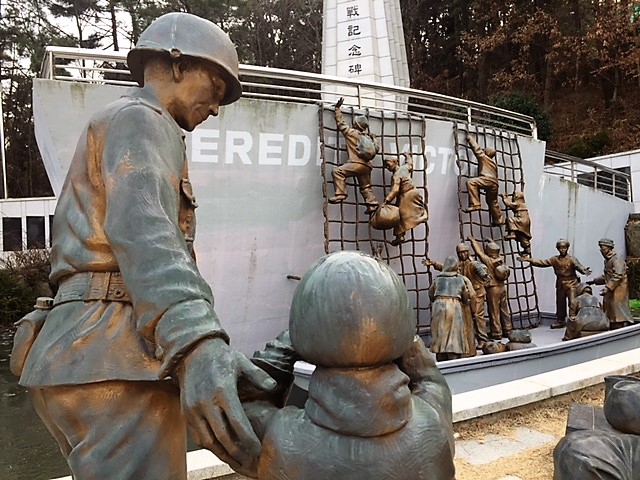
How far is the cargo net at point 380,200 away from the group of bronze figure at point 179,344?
20.1 feet

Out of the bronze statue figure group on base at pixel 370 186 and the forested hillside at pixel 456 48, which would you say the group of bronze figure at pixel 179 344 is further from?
→ the forested hillside at pixel 456 48

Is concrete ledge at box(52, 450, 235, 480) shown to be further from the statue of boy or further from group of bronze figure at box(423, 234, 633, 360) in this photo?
group of bronze figure at box(423, 234, 633, 360)

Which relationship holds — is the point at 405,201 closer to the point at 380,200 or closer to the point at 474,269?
the point at 380,200

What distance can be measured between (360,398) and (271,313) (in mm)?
6700

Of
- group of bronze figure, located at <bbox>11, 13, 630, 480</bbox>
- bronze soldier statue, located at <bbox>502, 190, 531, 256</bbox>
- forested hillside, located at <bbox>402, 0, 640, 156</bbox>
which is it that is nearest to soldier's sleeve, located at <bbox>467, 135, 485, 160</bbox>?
bronze soldier statue, located at <bbox>502, 190, 531, 256</bbox>

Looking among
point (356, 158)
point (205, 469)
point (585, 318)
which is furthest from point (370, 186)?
point (205, 469)

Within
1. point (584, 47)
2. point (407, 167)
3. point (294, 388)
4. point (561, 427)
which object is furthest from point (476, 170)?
point (584, 47)

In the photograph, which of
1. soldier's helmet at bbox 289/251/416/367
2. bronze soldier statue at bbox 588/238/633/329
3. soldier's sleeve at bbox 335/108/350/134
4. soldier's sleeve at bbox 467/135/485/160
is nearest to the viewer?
soldier's helmet at bbox 289/251/416/367

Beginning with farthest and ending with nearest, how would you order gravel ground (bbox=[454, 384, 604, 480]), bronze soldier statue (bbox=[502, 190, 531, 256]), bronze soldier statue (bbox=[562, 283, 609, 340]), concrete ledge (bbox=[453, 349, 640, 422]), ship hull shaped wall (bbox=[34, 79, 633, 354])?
bronze soldier statue (bbox=[502, 190, 531, 256]), bronze soldier statue (bbox=[562, 283, 609, 340]), ship hull shaped wall (bbox=[34, 79, 633, 354]), concrete ledge (bbox=[453, 349, 640, 422]), gravel ground (bbox=[454, 384, 604, 480])

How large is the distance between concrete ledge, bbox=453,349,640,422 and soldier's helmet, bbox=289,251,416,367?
3169 millimetres

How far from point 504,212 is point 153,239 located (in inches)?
373

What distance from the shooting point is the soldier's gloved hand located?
1.06 metres

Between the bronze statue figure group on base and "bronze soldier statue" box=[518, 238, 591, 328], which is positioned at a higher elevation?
the bronze statue figure group on base

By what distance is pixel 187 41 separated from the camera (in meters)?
1.45
